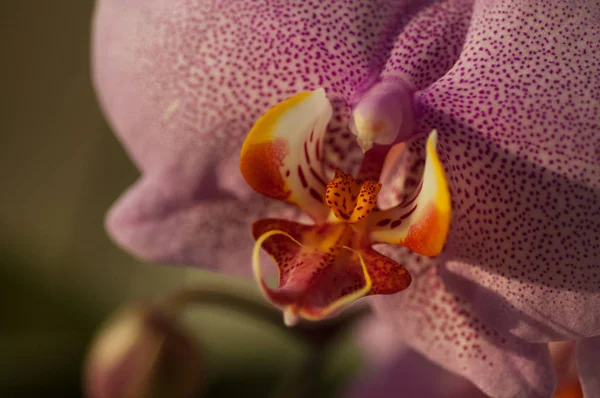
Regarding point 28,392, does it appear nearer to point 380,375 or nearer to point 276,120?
point 380,375

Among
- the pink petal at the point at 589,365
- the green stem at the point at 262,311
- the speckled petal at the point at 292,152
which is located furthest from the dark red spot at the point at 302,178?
the green stem at the point at 262,311

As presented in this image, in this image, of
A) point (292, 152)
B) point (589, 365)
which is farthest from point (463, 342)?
point (292, 152)

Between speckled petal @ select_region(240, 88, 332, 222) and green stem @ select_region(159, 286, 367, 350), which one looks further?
green stem @ select_region(159, 286, 367, 350)

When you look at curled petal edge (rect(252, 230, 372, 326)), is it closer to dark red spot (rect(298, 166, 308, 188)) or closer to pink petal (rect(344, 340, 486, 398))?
dark red spot (rect(298, 166, 308, 188))

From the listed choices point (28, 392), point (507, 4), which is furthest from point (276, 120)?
point (28, 392)

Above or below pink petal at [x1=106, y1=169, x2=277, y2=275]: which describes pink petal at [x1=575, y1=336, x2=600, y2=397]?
below

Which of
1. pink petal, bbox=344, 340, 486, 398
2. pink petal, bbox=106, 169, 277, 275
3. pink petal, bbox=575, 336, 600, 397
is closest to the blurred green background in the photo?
pink petal, bbox=344, 340, 486, 398
